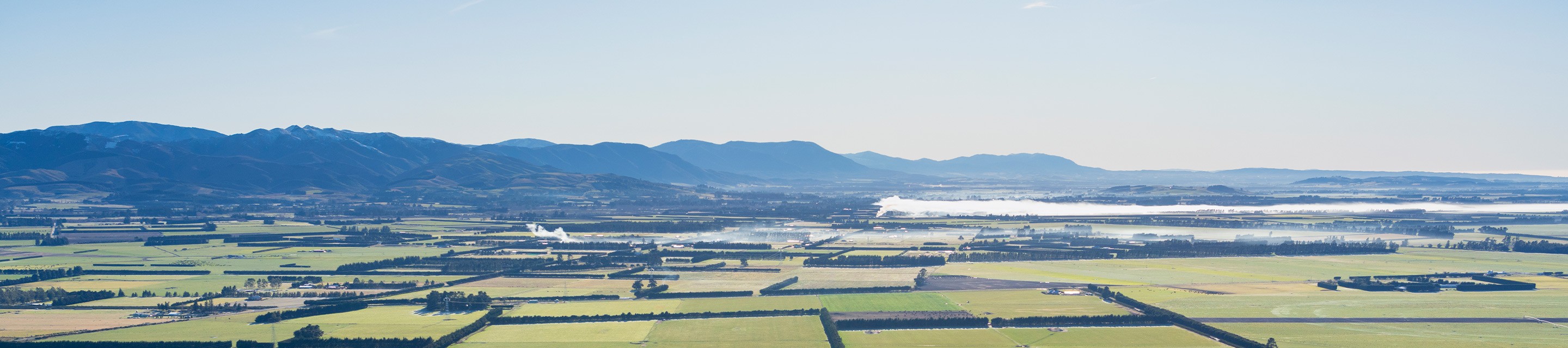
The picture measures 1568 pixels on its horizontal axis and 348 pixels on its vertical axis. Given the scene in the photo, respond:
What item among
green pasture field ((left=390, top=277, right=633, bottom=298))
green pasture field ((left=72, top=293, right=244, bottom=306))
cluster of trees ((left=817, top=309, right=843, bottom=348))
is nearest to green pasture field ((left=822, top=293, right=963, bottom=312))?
cluster of trees ((left=817, top=309, right=843, bottom=348))

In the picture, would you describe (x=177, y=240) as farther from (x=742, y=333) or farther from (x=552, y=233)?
(x=742, y=333)

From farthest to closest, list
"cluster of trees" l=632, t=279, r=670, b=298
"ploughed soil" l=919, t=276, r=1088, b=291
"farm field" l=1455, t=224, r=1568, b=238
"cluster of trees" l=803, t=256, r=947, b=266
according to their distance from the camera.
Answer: "farm field" l=1455, t=224, r=1568, b=238 → "cluster of trees" l=803, t=256, r=947, b=266 → "ploughed soil" l=919, t=276, r=1088, b=291 → "cluster of trees" l=632, t=279, r=670, b=298

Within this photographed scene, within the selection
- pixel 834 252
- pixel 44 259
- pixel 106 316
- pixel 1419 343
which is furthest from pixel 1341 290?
pixel 44 259

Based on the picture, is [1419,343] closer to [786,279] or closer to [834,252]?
[786,279]

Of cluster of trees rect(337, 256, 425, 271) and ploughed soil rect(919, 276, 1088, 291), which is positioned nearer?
ploughed soil rect(919, 276, 1088, 291)

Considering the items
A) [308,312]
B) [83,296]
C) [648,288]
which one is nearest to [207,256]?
[83,296]

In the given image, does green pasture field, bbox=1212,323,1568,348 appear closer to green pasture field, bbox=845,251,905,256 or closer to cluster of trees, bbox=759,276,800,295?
cluster of trees, bbox=759,276,800,295

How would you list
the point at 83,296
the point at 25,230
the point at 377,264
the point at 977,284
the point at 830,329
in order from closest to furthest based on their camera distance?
the point at 830,329 < the point at 83,296 < the point at 977,284 < the point at 377,264 < the point at 25,230
